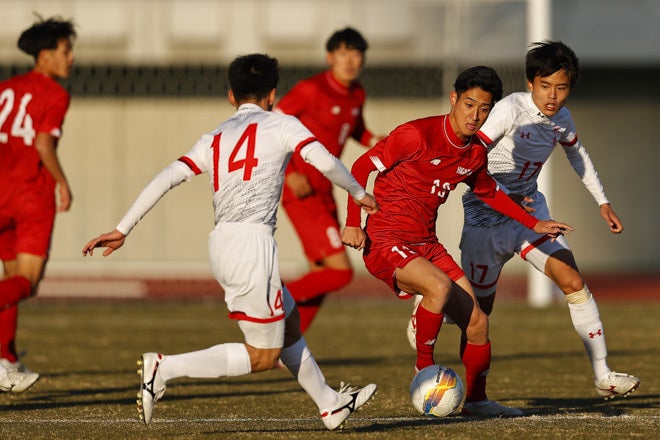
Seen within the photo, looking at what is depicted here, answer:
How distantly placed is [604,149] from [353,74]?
14.5 m

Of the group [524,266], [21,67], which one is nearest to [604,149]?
[524,266]

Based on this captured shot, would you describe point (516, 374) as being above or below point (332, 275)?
below

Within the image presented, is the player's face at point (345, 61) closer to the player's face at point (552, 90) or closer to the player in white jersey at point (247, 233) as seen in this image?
the player's face at point (552, 90)

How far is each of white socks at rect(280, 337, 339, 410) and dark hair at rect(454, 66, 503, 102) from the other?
1518 millimetres

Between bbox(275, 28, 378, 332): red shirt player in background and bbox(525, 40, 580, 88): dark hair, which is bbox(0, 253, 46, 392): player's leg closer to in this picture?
bbox(275, 28, 378, 332): red shirt player in background

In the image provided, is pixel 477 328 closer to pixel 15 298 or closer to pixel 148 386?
pixel 148 386

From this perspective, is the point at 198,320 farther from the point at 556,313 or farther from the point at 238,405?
the point at 238,405

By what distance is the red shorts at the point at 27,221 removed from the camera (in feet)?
26.3

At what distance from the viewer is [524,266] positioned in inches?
765

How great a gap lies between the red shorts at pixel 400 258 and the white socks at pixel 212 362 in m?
1.04

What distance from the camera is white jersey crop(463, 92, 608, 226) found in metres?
7.23

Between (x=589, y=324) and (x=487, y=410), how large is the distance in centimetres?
100

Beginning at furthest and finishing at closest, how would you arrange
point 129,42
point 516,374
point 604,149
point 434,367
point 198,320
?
point 604,149 → point 129,42 → point 198,320 → point 516,374 → point 434,367

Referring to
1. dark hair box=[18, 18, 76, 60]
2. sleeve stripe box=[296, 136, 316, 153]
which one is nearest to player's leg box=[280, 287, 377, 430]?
sleeve stripe box=[296, 136, 316, 153]
